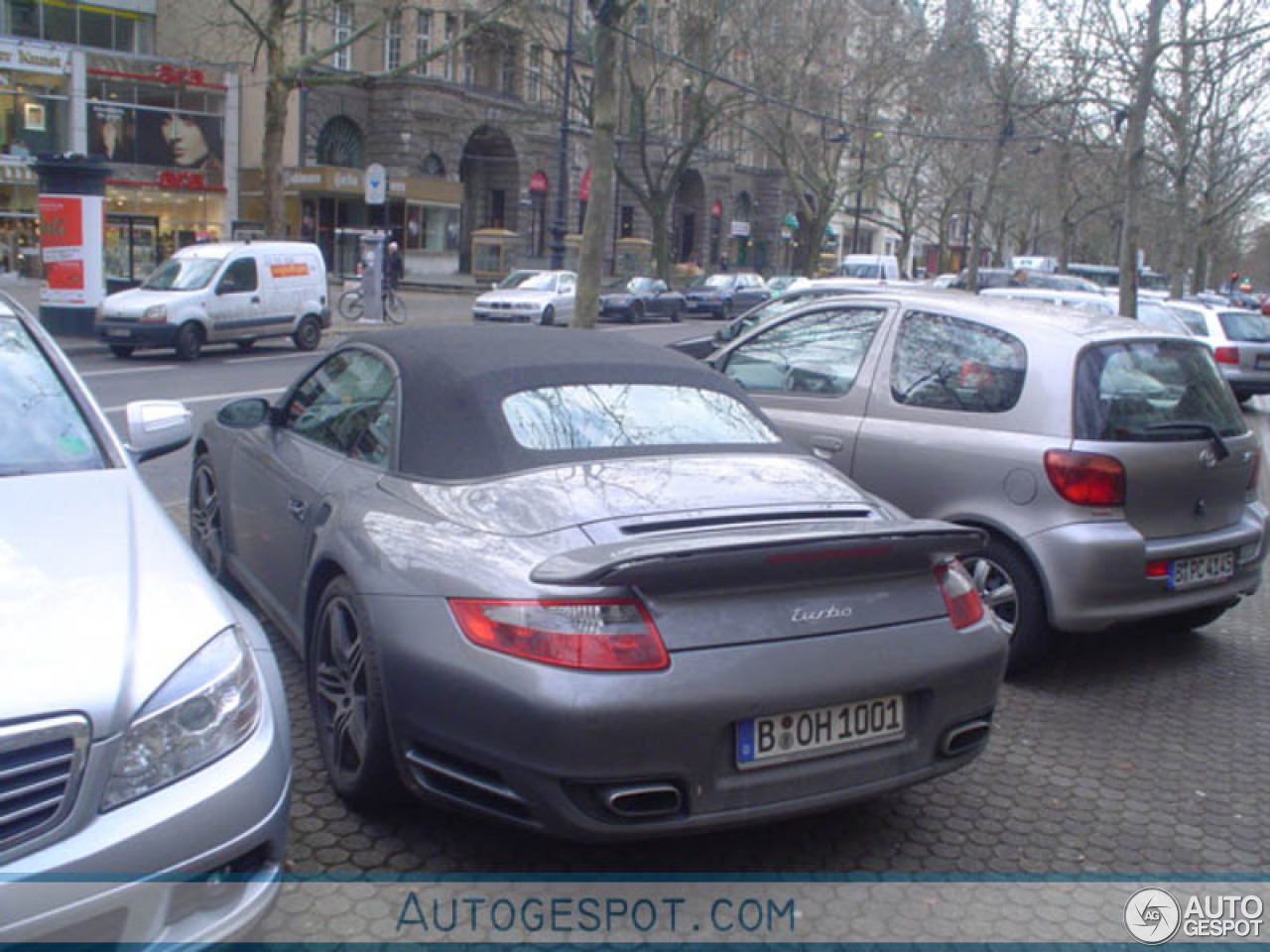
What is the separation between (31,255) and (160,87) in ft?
25.2

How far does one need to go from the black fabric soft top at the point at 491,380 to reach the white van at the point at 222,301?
15.4 meters

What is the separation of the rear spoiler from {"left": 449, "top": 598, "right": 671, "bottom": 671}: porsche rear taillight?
72mm

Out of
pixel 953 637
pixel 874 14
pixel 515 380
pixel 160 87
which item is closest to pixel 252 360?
pixel 515 380

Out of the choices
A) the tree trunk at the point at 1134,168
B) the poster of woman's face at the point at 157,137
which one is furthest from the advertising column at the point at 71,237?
the poster of woman's face at the point at 157,137

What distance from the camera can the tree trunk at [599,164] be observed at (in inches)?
522

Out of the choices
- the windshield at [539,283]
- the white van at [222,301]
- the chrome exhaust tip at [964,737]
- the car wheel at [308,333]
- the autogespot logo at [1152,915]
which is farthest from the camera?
the windshield at [539,283]

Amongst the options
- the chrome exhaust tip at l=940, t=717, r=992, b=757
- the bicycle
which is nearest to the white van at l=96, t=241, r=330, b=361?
the bicycle

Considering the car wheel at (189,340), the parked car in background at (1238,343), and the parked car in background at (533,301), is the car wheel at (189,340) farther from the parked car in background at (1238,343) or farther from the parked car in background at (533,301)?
the parked car in background at (1238,343)

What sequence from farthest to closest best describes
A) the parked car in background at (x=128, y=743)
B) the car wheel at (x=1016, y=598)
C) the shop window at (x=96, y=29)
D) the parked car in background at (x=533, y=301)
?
the shop window at (x=96, y=29)
the parked car in background at (x=533, y=301)
the car wheel at (x=1016, y=598)
the parked car in background at (x=128, y=743)

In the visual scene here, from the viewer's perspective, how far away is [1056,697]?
5223 mm

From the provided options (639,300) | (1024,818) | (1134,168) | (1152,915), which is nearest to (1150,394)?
(1024,818)

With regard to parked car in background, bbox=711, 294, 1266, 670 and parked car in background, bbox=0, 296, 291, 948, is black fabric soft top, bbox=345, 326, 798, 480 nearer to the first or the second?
parked car in background, bbox=0, 296, 291, 948

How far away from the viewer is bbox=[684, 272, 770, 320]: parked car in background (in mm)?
40250

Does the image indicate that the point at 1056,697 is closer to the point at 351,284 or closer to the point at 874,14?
the point at 351,284
